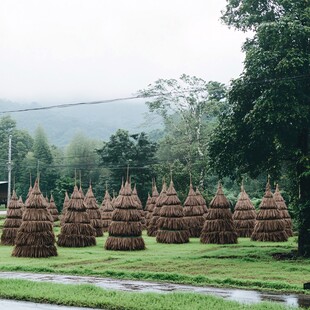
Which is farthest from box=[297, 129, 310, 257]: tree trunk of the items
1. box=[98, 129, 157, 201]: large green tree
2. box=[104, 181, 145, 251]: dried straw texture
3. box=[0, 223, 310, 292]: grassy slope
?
box=[98, 129, 157, 201]: large green tree

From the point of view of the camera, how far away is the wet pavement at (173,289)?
1372 centimetres

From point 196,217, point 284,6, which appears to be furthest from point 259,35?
point 196,217

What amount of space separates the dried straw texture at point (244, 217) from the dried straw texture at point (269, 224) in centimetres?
401

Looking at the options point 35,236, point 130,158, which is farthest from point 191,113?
point 35,236

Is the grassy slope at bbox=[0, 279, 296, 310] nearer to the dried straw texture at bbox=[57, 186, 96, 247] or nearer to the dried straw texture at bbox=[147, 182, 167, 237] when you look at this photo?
the dried straw texture at bbox=[57, 186, 96, 247]

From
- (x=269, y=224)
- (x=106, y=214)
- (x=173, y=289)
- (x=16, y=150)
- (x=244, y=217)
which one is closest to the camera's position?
(x=173, y=289)

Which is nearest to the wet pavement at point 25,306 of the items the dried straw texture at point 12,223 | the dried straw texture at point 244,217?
the dried straw texture at point 12,223

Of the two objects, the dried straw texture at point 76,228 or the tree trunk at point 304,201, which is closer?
the tree trunk at point 304,201

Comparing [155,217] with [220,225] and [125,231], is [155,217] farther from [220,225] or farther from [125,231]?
[125,231]

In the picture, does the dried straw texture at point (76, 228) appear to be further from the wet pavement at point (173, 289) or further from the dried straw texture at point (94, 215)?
the wet pavement at point (173, 289)

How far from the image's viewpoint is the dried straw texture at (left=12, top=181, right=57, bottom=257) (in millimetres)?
27781

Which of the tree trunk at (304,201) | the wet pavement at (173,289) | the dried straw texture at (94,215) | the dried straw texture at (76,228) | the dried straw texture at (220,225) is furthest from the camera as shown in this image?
the dried straw texture at (94,215)

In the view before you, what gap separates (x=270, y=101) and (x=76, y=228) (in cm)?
1657

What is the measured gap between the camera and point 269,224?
119 ft
